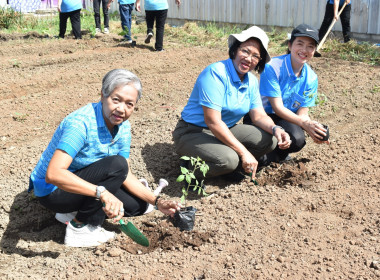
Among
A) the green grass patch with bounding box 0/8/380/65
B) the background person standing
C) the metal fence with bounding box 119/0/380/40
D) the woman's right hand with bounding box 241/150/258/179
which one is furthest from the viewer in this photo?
the background person standing

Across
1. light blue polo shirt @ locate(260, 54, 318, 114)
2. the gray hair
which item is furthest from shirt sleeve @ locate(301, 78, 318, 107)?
the gray hair

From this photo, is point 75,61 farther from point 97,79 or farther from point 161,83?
point 161,83

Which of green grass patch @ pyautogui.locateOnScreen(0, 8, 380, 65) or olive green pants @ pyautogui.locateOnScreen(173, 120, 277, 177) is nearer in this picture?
olive green pants @ pyautogui.locateOnScreen(173, 120, 277, 177)

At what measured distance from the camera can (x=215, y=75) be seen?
356cm

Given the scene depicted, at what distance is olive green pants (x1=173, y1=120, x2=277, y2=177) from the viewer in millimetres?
3666

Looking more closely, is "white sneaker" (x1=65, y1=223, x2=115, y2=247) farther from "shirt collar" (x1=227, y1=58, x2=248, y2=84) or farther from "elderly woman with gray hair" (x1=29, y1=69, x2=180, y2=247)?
"shirt collar" (x1=227, y1=58, x2=248, y2=84)

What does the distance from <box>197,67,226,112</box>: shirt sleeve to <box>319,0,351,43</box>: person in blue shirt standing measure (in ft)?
15.7

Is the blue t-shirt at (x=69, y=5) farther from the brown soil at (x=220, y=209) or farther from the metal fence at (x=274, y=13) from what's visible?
the metal fence at (x=274, y=13)

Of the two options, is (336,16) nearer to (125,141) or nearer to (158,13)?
(158,13)

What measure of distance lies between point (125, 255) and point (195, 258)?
0.42 metres

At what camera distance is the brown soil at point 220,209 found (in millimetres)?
2779

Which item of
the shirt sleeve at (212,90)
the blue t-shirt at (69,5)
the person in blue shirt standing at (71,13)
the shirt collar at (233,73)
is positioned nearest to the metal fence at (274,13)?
the person in blue shirt standing at (71,13)

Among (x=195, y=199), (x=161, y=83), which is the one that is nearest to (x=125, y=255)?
(x=195, y=199)

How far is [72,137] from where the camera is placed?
272 cm
